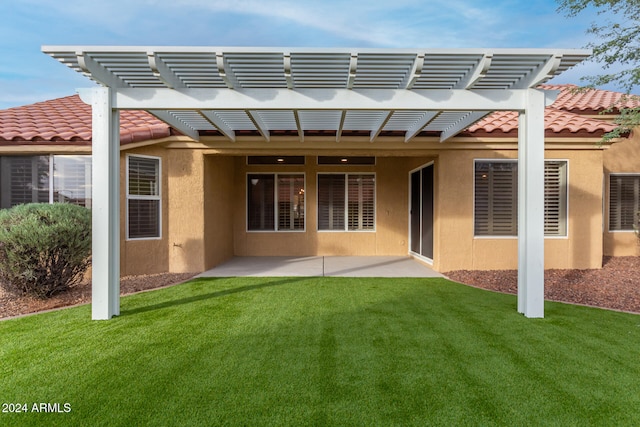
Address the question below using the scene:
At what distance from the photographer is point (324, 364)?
139 inches

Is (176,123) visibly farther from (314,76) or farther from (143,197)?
(314,76)

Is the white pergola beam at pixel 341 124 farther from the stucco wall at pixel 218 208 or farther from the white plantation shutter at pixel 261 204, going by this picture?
the white plantation shutter at pixel 261 204

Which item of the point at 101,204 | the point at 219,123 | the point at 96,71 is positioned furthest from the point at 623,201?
the point at 96,71

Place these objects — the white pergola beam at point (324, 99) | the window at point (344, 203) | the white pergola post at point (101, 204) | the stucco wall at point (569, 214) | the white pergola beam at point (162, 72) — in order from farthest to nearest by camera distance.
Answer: the window at point (344, 203)
the stucco wall at point (569, 214)
the white pergola beam at point (324, 99)
the white pergola post at point (101, 204)
the white pergola beam at point (162, 72)

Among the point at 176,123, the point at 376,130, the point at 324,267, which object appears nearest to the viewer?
the point at 176,123

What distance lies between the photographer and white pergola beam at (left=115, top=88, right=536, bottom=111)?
16.4 feet

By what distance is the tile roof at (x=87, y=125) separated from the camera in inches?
287

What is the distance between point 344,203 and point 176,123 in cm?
613

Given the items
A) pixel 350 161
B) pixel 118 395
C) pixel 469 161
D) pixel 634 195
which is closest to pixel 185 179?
pixel 350 161

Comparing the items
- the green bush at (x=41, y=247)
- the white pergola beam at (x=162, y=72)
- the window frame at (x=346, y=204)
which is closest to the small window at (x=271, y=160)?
the window frame at (x=346, y=204)

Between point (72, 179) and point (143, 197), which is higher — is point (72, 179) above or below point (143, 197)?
above

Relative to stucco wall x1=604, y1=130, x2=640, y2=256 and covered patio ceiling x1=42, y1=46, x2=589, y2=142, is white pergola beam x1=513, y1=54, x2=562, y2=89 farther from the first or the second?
stucco wall x1=604, y1=130, x2=640, y2=256

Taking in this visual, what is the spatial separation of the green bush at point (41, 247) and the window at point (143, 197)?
5.27 ft

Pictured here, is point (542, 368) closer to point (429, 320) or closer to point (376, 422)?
point (429, 320)
